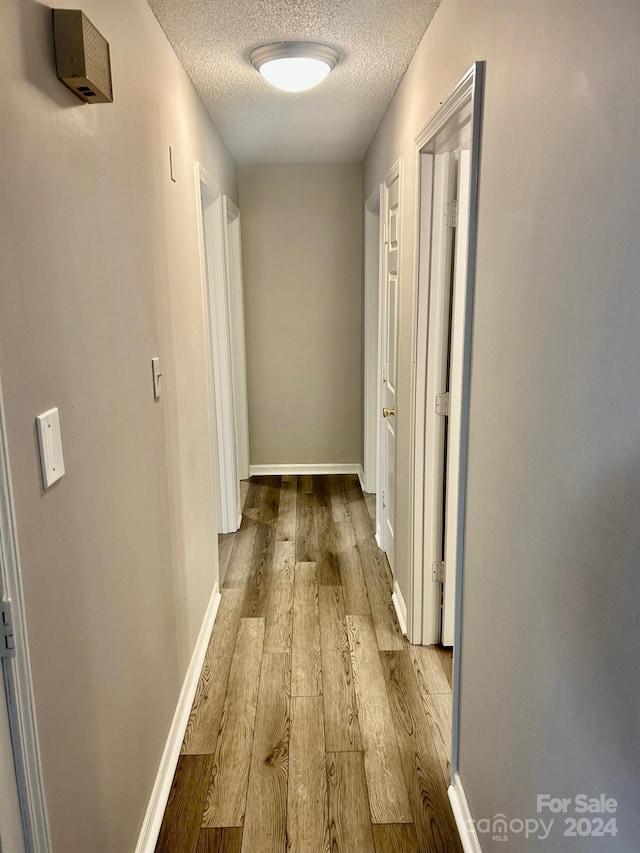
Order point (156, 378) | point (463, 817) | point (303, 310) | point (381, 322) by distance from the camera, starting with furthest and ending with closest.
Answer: point (303, 310), point (381, 322), point (156, 378), point (463, 817)

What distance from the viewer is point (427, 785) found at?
188cm

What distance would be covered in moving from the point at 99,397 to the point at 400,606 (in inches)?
77.6

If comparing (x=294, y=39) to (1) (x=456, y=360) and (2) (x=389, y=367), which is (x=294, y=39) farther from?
(2) (x=389, y=367)

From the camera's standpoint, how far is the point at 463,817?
168cm

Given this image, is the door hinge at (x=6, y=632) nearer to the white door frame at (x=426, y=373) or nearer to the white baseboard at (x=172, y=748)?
the white baseboard at (x=172, y=748)

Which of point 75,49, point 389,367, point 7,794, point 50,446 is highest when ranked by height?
point 75,49

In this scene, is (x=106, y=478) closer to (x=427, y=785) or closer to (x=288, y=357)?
(x=427, y=785)

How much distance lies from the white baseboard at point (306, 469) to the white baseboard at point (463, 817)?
129 inches

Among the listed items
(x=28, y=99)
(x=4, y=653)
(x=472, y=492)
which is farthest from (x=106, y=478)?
(x=472, y=492)

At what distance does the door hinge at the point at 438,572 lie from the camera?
8.25 feet

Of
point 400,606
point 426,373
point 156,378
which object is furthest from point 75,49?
point 400,606

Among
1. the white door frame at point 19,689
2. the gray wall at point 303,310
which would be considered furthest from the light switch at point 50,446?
the gray wall at point 303,310

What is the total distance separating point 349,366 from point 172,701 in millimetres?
3199

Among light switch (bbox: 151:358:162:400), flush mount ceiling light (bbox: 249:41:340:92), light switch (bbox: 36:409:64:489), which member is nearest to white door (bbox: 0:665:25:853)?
light switch (bbox: 36:409:64:489)
